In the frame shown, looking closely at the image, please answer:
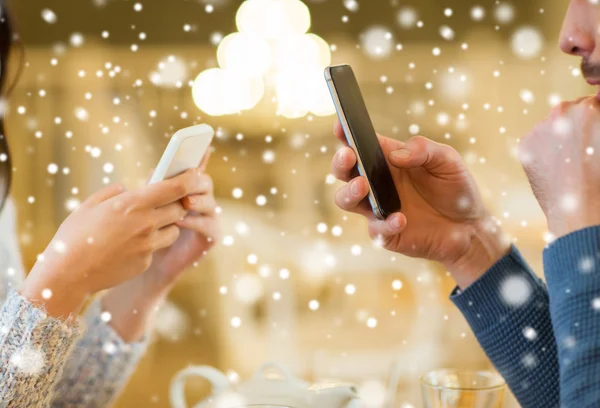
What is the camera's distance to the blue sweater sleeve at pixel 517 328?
0.62 m

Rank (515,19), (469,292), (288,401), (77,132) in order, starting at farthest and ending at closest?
(77,132)
(515,19)
(469,292)
(288,401)

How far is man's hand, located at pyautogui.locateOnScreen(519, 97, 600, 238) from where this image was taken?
494 millimetres

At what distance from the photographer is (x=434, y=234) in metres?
0.70

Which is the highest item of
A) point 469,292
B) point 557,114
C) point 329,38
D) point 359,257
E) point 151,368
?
point 557,114

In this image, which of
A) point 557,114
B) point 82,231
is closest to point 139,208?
point 82,231

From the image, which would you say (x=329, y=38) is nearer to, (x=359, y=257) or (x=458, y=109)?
(x=458, y=109)

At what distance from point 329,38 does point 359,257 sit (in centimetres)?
82

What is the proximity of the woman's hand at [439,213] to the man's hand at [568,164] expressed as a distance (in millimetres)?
131

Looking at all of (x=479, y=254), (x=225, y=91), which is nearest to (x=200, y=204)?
(x=479, y=254)

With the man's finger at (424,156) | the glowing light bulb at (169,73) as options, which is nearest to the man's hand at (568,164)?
the man's finger at (424,156)

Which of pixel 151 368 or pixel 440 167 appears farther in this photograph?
pixel 151 368

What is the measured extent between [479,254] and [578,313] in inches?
9.2

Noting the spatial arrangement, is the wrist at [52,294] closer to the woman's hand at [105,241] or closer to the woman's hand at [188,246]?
the woman's hand at [105,241]

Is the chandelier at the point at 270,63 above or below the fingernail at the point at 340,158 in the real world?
below
